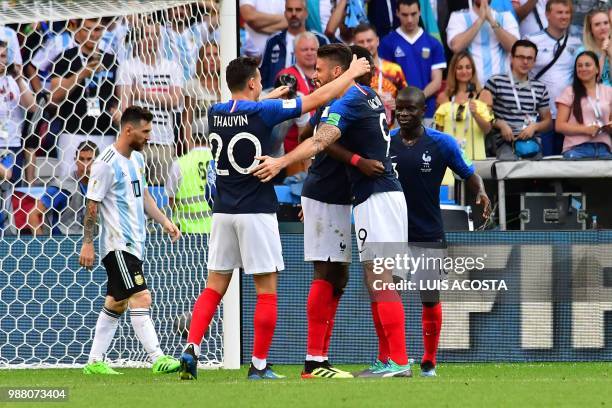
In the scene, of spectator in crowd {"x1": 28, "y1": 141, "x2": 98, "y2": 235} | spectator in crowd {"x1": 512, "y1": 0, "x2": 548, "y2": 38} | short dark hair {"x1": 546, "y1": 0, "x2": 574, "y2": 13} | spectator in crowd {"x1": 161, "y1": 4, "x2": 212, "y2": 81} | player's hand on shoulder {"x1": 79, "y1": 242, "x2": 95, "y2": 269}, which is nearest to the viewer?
player's hand on shoulder {"x1": 79, "y1": 242, "x2": 95, "y2": 269}

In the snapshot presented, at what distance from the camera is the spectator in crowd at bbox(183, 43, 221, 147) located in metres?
10.9

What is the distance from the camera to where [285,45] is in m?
14.2

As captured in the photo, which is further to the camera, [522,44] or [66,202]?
[522,44]

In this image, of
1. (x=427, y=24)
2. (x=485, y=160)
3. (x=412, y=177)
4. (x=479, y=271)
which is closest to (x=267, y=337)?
(x=412, y=177)

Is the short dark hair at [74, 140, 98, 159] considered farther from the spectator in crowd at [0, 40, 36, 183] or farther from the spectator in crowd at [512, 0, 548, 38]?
the spectator in crowd at [512, 0, 548, 38]

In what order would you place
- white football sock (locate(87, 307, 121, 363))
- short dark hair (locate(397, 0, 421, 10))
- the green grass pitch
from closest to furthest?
the green grass pitch
white football sock (locate(87, 307, 121, 363))
short dark hair (locate(397, 0, 421, 10))

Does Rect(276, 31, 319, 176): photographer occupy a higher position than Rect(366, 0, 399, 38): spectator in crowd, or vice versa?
Rect(366, 0, 399, 38): spectator in crowd

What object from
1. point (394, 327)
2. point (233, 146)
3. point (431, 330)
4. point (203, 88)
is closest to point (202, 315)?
point (233, 146)

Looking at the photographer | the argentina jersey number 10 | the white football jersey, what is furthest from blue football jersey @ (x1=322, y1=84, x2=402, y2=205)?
the photographer

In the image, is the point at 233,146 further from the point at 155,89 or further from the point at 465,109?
the point at 465,109

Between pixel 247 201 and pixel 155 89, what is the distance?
3.80m

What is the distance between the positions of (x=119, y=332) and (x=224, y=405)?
17.0ft

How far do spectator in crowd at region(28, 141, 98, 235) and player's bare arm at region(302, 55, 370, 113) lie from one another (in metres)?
4.33

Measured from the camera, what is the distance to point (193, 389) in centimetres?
762
